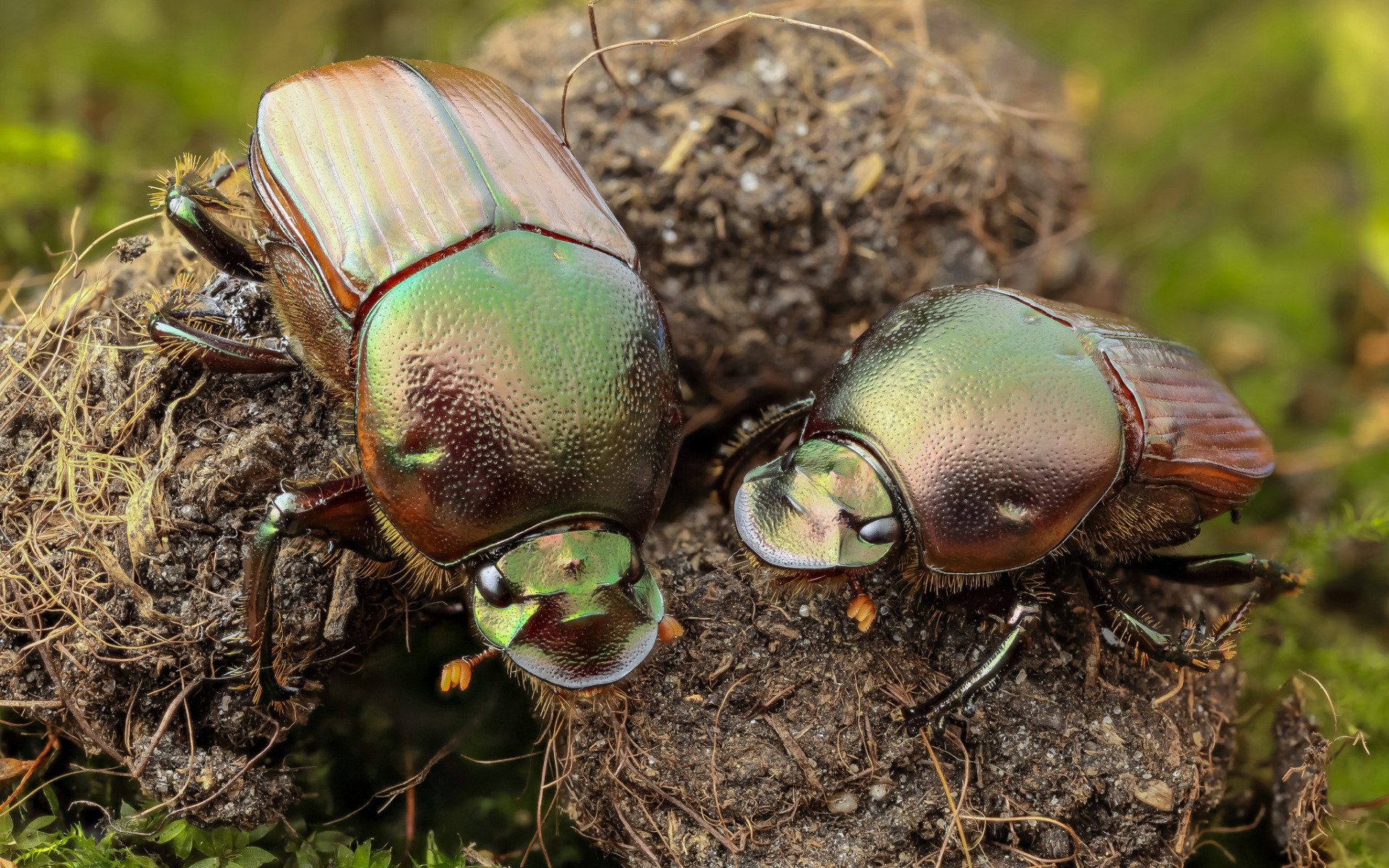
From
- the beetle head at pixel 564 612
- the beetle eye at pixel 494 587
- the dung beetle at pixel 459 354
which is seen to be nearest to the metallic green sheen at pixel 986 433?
the dung beetle at pixel 459 354

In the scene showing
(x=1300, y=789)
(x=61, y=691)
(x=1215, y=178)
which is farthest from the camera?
(x=1215, y=178)

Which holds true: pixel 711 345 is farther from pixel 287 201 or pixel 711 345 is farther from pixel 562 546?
pixel 287 201

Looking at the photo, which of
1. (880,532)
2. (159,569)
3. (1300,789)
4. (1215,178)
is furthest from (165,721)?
(1215,178)

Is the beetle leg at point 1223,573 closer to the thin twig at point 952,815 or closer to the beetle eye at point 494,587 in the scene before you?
the thin twig at point 952,815

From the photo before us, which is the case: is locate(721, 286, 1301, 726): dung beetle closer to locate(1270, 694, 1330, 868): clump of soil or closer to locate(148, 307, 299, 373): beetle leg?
locate(1270, 694, 1330, 868): clump of soil

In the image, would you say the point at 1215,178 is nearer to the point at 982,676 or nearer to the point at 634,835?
the point at 982,676
